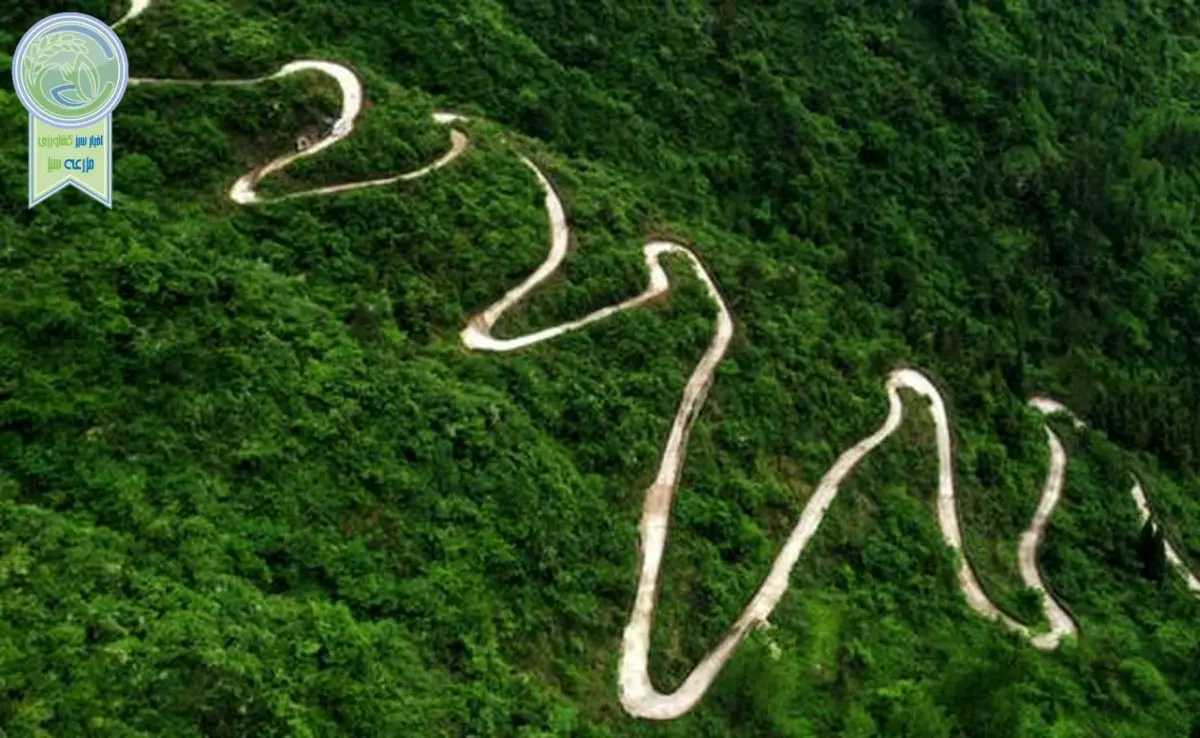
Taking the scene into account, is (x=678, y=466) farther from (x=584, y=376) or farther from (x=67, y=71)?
(x=67, y=71)

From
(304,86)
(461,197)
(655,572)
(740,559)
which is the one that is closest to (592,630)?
(655,572)

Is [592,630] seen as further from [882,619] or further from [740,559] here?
[882,619]
